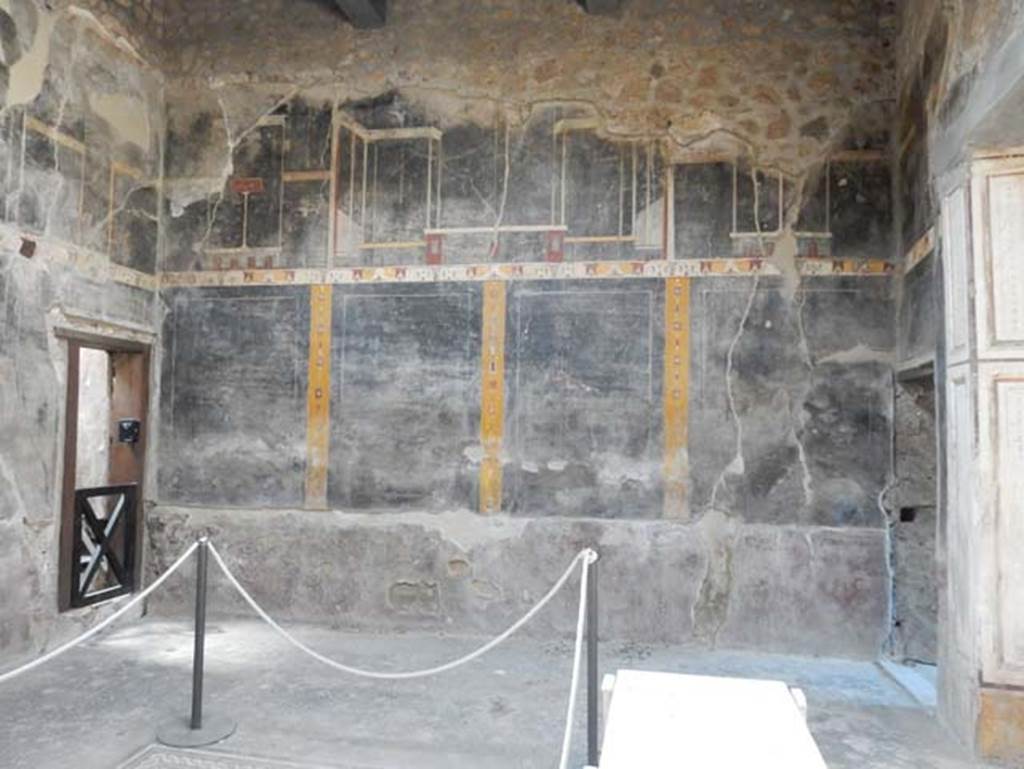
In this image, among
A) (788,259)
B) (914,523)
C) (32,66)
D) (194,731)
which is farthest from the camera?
(788,259)

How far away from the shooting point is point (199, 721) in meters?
3.24

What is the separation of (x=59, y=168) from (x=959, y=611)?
5.13 meters

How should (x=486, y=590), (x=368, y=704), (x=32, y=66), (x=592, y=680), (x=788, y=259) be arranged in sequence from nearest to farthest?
(x=592, y=680), (x=368, y=704), (x=32, y=66), (x=788, y=259), (x=486, y=590)

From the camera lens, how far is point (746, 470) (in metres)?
4.60

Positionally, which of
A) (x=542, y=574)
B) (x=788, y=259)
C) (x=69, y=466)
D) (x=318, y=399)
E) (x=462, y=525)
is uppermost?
(x=788, y=259)

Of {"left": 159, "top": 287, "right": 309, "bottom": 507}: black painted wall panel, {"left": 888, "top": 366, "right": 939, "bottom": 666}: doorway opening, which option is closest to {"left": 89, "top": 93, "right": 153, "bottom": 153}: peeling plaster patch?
{"left": 159, "top": 287, "right": 309, "bottom": 507}: black painted wall panel

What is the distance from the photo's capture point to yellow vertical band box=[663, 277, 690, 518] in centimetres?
465

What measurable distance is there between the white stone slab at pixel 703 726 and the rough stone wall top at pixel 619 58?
3.49 metres

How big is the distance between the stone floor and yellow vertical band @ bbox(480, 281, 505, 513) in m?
0.94

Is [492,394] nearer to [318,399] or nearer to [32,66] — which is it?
[318,399]

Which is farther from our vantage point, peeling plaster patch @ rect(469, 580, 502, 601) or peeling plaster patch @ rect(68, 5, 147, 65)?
peeling plaster patch @ rect(469, 580, 502, 601)

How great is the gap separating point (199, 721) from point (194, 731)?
42 millimetres

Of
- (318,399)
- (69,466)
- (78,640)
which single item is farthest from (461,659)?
(69,466)

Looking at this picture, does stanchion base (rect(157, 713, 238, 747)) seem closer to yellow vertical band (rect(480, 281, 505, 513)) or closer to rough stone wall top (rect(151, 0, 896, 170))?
yellow vertical band (rect(480, 281, 505, 513))
